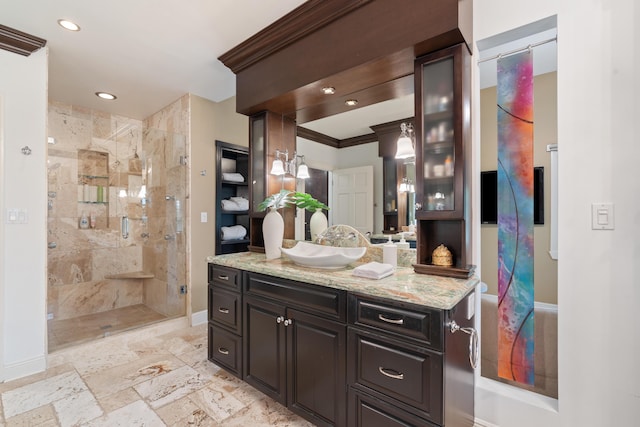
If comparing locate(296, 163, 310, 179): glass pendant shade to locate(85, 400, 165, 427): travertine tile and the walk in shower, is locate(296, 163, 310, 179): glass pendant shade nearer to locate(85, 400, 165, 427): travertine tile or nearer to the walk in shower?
the walk in shower

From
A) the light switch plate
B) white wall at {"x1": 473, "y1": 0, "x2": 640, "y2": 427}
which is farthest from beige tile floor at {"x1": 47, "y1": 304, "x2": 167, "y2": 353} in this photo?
the light switch plate

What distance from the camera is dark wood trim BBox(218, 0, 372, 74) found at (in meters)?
1.84

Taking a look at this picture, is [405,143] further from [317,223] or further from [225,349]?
[225,349]

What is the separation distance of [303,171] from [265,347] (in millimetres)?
1405

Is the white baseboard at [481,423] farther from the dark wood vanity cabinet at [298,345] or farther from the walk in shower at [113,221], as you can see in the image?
the walk in shower at [113,221]

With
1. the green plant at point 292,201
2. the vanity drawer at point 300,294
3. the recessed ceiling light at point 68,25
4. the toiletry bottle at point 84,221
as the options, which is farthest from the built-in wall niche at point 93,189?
the vanity drawer at point 300,294

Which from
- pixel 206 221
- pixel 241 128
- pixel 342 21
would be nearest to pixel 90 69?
pixel 241 128

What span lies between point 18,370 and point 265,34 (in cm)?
319

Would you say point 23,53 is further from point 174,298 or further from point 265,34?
point 174,298

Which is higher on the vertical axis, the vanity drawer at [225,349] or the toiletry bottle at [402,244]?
the toiletry bottle at [402,244]

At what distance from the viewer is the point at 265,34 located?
219cm

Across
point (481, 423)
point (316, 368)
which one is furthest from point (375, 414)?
point (481, 423)

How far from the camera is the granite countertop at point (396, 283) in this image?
1267 millimetres

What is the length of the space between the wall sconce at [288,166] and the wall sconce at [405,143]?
0.88 m
